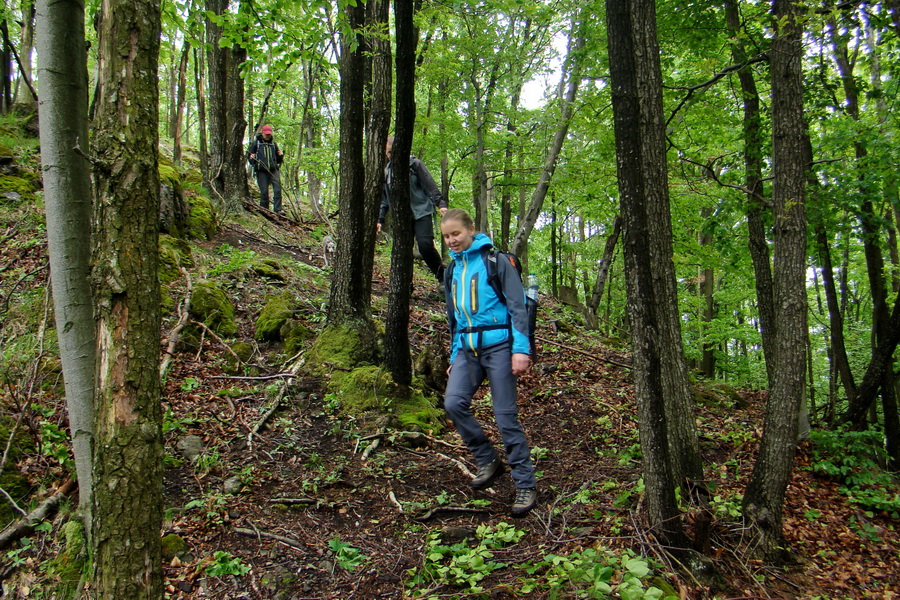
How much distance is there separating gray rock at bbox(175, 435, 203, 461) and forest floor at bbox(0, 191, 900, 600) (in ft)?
0.08

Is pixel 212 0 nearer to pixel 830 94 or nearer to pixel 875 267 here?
pixel 830 94

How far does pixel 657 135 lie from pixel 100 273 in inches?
175

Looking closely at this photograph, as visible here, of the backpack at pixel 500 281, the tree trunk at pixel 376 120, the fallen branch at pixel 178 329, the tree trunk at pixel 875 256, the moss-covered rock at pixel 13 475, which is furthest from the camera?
the tree trunk at pixel 875 256

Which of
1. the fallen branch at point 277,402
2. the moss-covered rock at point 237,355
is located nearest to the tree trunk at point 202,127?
the moss-covered rock at point 237,355

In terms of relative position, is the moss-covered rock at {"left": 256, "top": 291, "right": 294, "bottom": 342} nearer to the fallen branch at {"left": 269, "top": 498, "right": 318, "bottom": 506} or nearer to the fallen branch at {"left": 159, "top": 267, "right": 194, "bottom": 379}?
the fallen branch at {"left": 159, "top": 267, "right": 194, "bottom": 379}

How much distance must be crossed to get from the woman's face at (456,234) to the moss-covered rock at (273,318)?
3549 millimetres

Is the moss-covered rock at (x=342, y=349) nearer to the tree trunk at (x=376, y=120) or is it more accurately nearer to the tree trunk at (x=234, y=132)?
the tree trunk at (x=376, y=120)

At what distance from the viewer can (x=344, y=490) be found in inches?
163

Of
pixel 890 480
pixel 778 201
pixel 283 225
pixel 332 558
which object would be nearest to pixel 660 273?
pixel 778 201

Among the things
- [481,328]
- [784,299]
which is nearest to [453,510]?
[481,328]

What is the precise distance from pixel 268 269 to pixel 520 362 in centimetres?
594

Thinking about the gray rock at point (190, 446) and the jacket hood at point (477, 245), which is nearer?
the jacket hood at point (477, 245)

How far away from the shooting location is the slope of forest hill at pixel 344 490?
120 inches

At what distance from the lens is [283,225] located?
40.7ft
